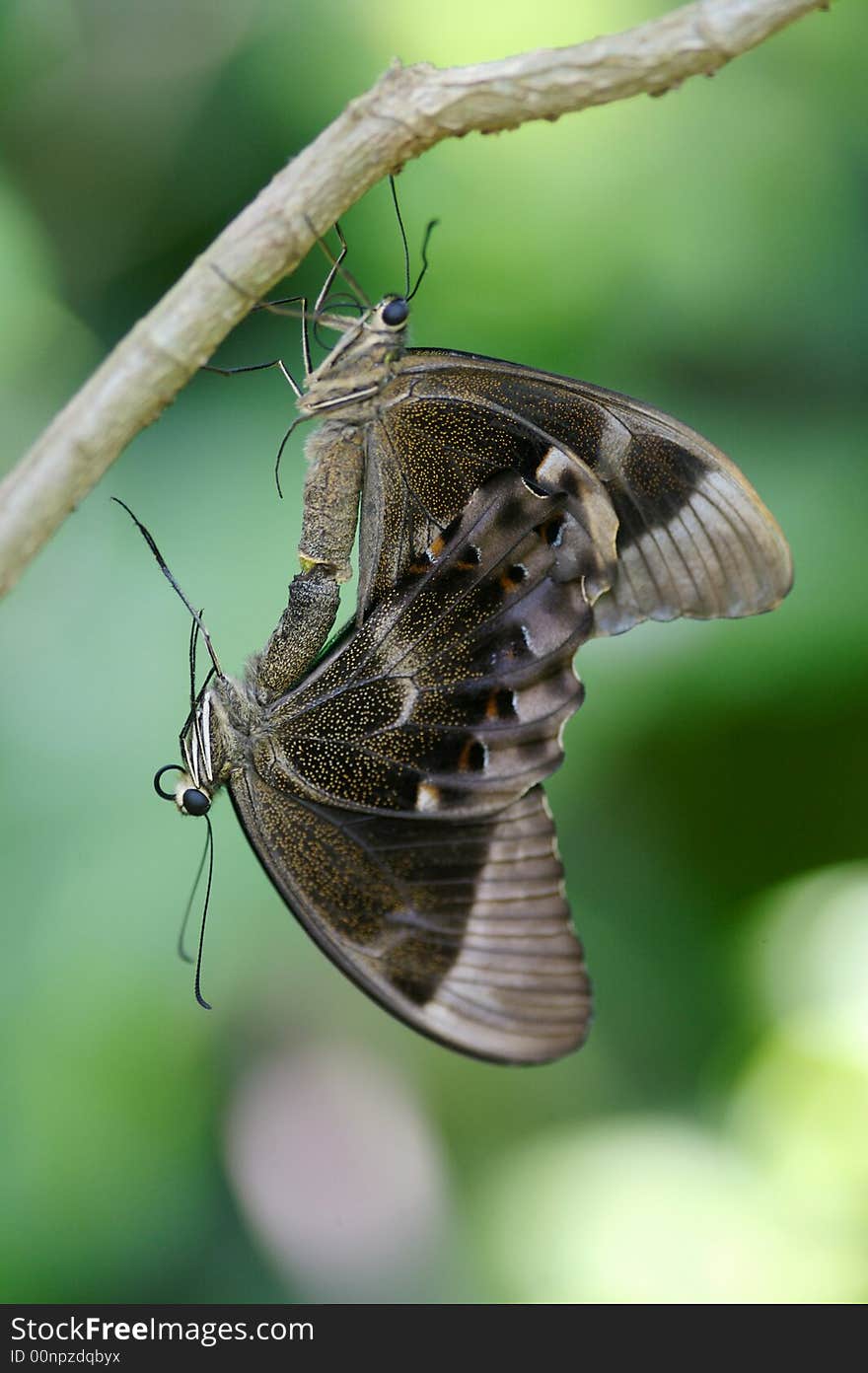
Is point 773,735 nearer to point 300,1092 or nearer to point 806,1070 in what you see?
point 806,1070

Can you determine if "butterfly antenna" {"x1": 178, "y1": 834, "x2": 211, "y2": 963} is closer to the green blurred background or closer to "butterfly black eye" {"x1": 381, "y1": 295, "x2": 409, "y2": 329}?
the green blurred background

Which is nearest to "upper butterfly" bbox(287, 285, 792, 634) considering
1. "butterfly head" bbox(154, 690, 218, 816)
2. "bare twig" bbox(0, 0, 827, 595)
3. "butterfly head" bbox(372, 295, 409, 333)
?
"butterfly head" bbox(372, 295, 409, 333)

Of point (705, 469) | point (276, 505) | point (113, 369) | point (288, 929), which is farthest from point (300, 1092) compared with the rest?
point (113, 369)

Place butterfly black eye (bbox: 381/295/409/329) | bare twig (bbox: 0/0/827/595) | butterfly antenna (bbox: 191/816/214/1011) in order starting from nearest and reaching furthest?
1. bare twig (bbox: 0/0/827/595)
2. butterfly black eye (bbox: 381/295/409/329)
3. butterfly antenna (bbox: 191/816/214/1011)

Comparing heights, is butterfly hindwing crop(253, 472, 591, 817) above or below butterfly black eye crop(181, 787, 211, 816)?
above

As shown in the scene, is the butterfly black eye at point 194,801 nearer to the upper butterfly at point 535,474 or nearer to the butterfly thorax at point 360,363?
the upper butterfly at point 535,474

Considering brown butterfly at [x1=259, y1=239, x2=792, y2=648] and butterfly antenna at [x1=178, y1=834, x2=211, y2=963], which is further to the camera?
butterfly antenna at [x1=178, y1=834, x2=211, y2=963]

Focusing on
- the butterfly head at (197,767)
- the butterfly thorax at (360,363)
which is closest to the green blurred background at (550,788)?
the butterfly head at (197,767)

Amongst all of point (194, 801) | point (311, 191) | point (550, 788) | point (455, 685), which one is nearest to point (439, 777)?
point (455, 685)
